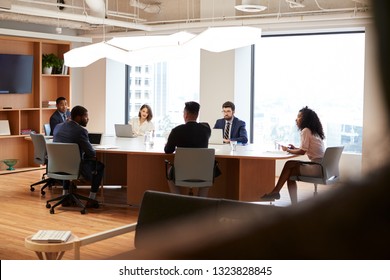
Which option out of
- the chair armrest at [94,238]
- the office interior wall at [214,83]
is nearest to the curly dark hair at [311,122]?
the chair armrest at [94,238]

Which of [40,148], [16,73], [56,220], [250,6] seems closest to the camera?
[56,220]

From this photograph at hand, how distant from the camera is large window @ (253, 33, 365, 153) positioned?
33.3 ft

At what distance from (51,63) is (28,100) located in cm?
80

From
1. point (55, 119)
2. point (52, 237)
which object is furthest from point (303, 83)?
point (52, 237)

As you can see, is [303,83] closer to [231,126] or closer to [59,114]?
[231,126]

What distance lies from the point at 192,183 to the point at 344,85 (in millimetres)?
4583

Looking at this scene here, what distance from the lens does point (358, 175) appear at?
0.51ft

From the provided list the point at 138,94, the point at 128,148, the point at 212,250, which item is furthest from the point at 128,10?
the point at 212,250

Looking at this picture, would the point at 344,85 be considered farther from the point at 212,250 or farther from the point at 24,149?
the point at 212,250

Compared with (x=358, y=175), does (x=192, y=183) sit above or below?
below

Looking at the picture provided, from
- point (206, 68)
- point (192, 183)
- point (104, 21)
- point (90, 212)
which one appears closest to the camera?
point (192, 183)

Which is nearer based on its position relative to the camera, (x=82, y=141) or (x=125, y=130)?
(x=82, y=141)

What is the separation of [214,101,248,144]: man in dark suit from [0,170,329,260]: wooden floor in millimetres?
979

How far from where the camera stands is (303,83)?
10570mm
